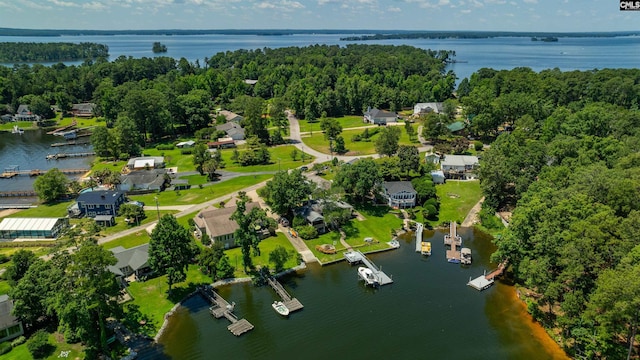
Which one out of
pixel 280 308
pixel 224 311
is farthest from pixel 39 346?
pixel 280 308

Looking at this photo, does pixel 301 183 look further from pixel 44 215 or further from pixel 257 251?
pixel 44 215

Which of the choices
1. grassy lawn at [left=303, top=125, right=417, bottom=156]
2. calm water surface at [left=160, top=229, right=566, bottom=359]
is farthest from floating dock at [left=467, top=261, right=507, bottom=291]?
grassy lawn at [left=303, top=125, right=417, bottom=156]

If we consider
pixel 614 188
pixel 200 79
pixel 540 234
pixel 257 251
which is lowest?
pixel 257 251

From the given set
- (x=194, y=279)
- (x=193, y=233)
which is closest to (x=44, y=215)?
(x=193, y=233)

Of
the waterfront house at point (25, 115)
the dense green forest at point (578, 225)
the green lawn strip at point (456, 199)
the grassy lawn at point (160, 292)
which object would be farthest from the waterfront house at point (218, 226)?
the waterfront house at point (25, 115)

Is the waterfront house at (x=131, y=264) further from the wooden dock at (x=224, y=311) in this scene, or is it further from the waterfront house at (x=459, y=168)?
the waterfront house at (x=459, y=168)

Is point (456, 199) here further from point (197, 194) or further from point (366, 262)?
point (197, 194)
